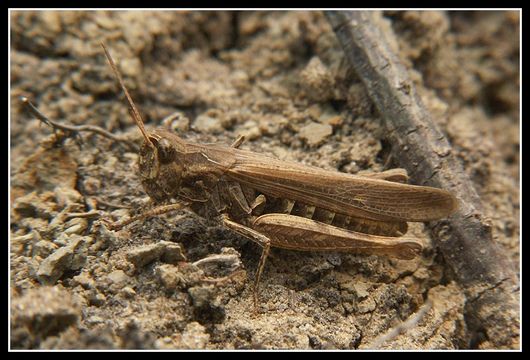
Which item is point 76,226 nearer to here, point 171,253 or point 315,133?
point 171,253

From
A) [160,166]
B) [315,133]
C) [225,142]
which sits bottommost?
[160,166]

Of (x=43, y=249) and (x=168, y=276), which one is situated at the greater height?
(x=168, y=276)

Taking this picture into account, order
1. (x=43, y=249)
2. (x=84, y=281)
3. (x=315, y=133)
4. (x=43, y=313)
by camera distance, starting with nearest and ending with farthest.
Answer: (x=43, y=313) < (x=84, y=281) < (x=43, y=249) < (x=315, y=133)

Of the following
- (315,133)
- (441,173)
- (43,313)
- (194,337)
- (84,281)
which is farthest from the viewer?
(315,133)

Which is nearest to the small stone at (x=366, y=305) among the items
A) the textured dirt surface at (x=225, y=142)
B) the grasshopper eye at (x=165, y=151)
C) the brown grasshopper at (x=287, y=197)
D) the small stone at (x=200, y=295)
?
the textured dirt surface at (x=225, y=142)

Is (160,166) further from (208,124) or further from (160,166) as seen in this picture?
(208,124)

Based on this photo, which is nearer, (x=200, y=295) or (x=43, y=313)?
(x=43, y=313)

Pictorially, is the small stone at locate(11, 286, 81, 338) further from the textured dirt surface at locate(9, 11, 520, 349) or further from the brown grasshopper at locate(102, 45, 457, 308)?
the brown grasshopper at locate(102, 45, 457, 308)

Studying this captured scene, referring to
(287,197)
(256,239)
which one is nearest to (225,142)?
(287,197)
